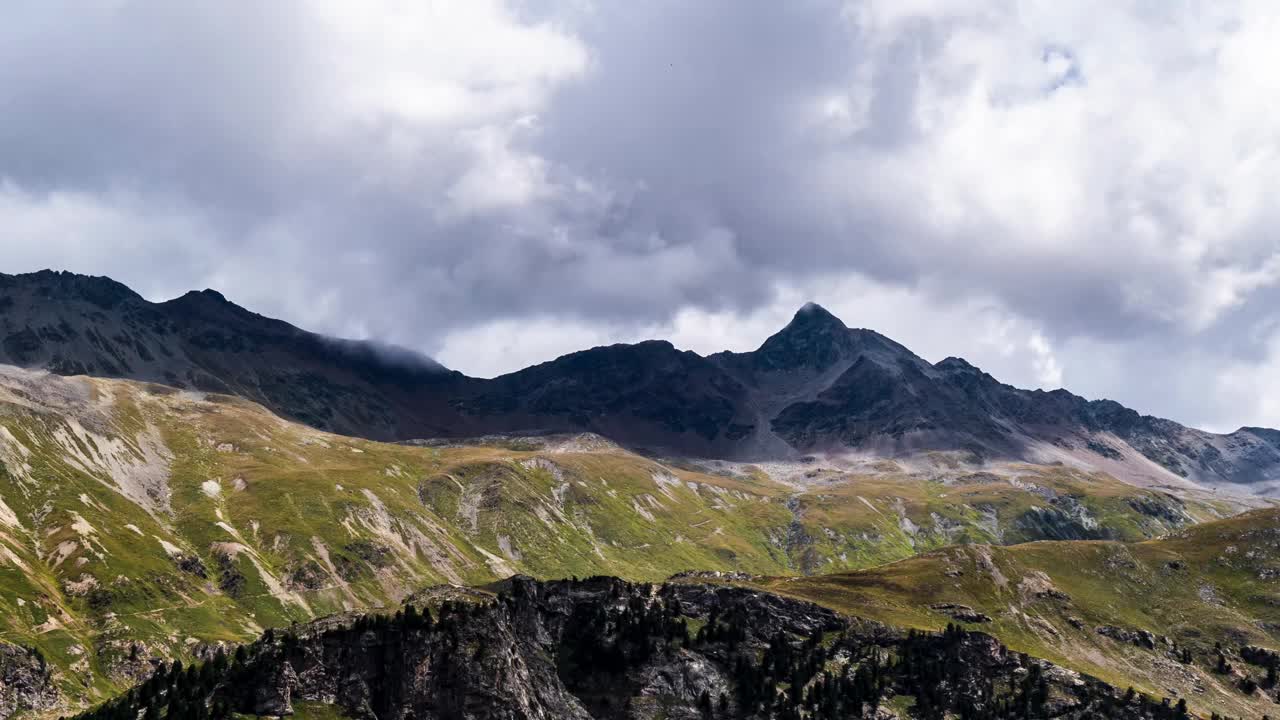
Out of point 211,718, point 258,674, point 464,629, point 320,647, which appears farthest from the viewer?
point 464,629

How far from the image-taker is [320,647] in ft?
607

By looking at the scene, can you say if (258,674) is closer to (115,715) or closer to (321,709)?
→ (321,709)

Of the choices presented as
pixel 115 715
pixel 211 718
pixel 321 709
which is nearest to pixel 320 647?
pixel 321 709

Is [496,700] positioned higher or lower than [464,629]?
lower

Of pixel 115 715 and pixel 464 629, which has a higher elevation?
pixel 464 629

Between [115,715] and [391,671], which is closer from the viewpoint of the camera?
[115,715]

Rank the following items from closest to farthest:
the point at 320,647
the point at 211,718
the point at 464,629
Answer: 1. the point at 211,718
2. the point at 320,647
3. the point at 464,629

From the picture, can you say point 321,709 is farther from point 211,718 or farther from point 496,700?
point 496,700

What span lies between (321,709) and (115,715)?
123ft

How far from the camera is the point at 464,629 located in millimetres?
197000

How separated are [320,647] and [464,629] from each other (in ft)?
98.1

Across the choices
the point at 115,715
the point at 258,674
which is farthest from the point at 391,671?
the point at 115,715

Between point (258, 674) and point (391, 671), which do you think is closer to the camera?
point (258, 674)

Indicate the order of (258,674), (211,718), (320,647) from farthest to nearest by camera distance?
(320,647) → (258,674) → (211,718)
